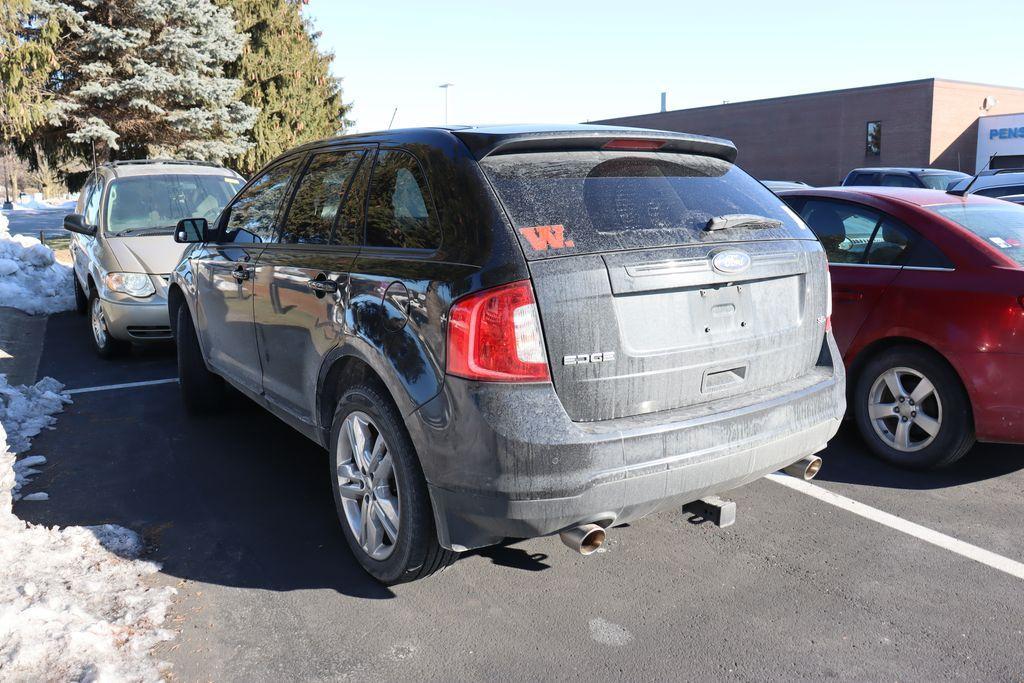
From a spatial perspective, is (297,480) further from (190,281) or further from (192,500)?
(190,281)

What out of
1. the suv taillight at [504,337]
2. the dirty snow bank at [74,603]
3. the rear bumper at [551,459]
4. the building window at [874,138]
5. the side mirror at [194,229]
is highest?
the building window at [874,138]

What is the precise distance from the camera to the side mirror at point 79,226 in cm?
841

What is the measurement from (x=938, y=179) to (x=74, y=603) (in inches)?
730

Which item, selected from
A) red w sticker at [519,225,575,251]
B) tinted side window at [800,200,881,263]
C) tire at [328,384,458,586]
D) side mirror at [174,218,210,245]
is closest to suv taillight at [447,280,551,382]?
red w sticker at [519,225,575,251]

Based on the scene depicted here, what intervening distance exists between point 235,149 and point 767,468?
777 inches

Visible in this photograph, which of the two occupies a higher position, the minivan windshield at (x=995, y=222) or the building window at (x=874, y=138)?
the building window at (x=874, y=138)

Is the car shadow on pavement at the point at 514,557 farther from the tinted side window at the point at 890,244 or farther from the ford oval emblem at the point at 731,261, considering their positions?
the tinted side window at the point at 890,244

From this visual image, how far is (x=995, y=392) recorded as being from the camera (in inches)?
175

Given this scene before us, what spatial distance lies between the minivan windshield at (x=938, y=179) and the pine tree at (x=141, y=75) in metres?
A: 15.5

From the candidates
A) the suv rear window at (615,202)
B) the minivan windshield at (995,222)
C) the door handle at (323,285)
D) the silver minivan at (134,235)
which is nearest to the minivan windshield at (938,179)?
the minivan windshield at (995,222)

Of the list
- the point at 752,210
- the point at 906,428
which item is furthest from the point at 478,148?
the point at 906,428

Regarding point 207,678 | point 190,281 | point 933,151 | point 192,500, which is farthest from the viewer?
point 933,151

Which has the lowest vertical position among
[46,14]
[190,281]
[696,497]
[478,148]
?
[696,497]

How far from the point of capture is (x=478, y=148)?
320cm
